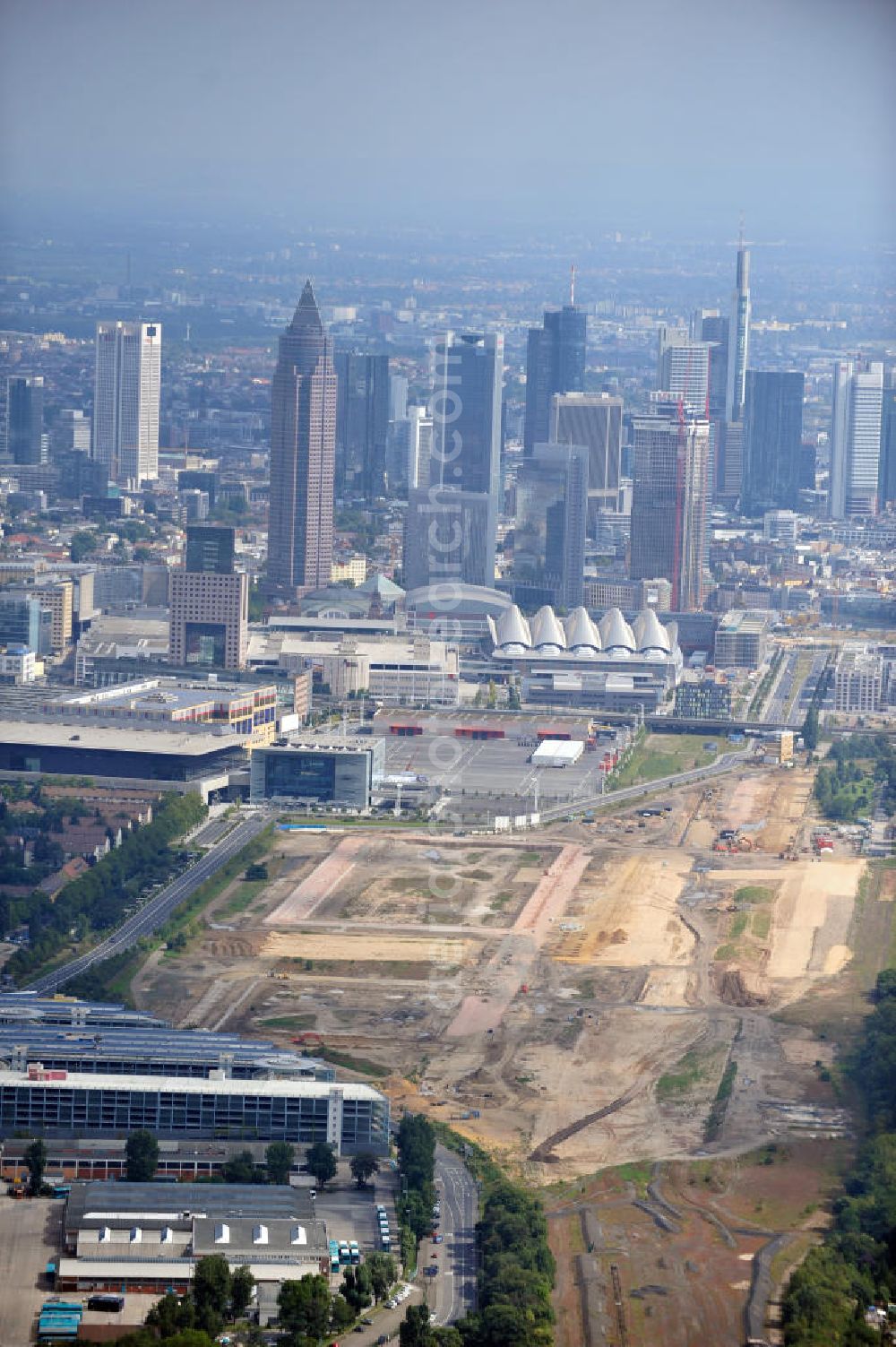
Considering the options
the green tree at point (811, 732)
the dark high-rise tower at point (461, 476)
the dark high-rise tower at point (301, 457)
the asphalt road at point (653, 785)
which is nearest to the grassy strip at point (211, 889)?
the asphalt road at point (653, 785)

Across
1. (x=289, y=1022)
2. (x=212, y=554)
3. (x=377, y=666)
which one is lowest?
(x=289, y=1022)

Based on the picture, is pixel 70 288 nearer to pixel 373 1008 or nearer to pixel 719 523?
pixel 719 523

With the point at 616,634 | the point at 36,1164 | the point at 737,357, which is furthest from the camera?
the point at 737,357

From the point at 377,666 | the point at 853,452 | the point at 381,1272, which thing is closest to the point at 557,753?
the point at 377,666

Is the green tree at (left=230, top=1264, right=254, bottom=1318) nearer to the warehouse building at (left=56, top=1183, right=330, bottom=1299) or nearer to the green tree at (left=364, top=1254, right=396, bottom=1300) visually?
the warehouse building at (left=56, top=1183, right=330, bottom=1299)

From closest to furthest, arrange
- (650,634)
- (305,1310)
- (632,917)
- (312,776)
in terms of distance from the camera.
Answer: (305,1310), (632,917), (312,776), (650,634)

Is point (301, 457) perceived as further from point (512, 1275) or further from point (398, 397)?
point (512, 1275)

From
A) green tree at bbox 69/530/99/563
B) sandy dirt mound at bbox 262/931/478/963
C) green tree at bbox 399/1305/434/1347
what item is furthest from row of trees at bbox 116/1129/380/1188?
green tree at bbox 69/530/99/563
